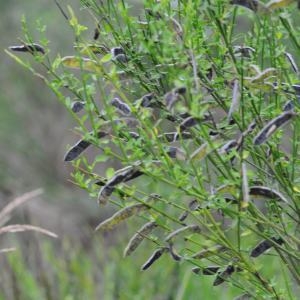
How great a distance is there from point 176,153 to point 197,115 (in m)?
0.22

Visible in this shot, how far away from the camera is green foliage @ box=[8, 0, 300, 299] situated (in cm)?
172

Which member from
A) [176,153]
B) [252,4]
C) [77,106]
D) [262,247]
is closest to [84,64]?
[77,106]

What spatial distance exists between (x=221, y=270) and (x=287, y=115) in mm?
477

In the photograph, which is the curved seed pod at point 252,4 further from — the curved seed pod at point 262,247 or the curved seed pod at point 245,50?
the curved seed pod at point 262,247

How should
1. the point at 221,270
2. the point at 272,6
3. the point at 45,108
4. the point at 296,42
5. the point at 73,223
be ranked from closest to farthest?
the point at 272,6 < the point at 296,42 < the point at 221,270 < the point at 73,223 < the point at 45,108

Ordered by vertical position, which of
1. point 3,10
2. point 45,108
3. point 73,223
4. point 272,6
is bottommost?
point 73,223

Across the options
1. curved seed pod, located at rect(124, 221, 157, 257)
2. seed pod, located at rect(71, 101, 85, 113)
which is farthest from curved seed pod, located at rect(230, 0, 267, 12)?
curved seed pod, located at rect(124, 221, 157, 257)

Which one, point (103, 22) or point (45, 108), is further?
point (45, 108)

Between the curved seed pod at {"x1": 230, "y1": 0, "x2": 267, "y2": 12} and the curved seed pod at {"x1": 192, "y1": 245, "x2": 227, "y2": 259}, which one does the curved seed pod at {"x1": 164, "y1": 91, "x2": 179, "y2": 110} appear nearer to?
the curved seed pod at {"x1": 230, "y1": 0, "x2": 267, "y2": 12}

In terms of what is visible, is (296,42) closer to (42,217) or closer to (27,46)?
(27,46)

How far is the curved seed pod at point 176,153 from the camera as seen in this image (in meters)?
1.78

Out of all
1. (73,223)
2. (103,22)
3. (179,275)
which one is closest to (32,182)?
(73,223)

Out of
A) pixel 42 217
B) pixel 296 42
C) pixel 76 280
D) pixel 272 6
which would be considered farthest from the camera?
pixel 42 217

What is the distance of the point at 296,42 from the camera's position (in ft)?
6.11
